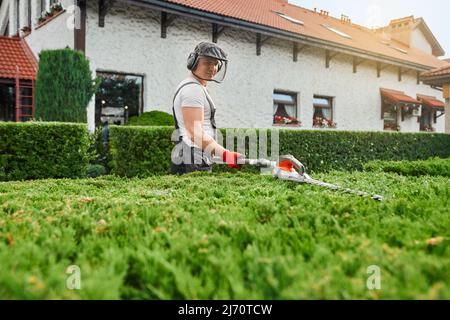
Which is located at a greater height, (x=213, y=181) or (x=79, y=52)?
(x=79, y=52)

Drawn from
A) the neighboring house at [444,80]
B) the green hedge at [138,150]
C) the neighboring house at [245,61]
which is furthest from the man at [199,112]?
the neighboring house at [444,80]

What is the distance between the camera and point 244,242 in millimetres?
1995

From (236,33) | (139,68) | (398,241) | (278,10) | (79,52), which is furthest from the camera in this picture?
(278,10)

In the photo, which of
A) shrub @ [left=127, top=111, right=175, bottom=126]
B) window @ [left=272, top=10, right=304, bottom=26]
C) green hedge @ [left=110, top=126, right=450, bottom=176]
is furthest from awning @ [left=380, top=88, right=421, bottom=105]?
shrub @ [left=127, top=111, right=175, bottom=126]

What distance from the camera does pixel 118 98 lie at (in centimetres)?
1098

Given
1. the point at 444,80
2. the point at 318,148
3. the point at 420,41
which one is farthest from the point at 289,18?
the point at 420,41

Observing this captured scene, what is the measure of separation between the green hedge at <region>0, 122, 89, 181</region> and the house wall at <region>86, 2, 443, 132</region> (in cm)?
262

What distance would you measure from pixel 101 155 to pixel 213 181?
6366mm

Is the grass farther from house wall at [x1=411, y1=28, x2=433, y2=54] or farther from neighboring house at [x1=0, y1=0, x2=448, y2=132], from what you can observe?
house wall at [x1=411, y1=28, x2=433, y2=54]

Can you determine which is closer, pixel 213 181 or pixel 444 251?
pixel 444 251

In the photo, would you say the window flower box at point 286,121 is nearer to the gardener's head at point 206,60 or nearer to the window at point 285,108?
the window at point 285,108

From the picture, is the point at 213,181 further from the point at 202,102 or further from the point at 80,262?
the point at 80,262
